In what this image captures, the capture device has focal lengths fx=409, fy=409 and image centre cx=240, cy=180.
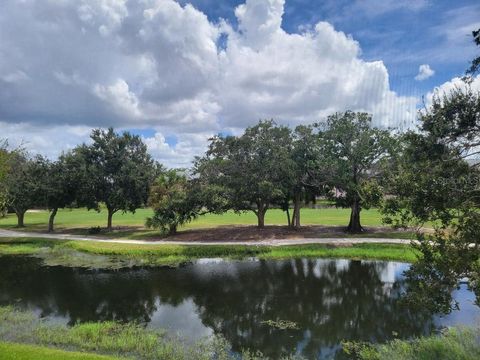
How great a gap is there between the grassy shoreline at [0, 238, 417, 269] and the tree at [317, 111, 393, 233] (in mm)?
8768

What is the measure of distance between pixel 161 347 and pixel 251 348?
3471 millimetres

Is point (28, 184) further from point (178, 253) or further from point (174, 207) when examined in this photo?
point (178, 253)

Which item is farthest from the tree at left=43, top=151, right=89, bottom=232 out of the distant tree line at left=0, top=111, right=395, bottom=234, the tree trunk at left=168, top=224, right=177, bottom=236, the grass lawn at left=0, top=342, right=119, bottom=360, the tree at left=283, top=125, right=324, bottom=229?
the grass lawn at left=0, top=342, right=119, bottom=360

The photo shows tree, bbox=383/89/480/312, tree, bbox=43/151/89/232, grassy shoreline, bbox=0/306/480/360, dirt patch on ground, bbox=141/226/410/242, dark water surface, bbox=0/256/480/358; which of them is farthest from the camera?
tree, bbox=43/151/89/232

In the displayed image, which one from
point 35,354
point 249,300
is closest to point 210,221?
point 249,300

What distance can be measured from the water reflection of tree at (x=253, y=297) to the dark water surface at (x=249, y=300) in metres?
0.05

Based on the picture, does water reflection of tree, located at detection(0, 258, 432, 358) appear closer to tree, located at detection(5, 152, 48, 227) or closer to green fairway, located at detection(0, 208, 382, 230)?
tree, located at detection(5, 152, 48, 227)

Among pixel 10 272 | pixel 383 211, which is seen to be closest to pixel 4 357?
pixel 383 211

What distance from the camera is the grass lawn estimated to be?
1320cm

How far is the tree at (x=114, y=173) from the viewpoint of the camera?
47.2 metres

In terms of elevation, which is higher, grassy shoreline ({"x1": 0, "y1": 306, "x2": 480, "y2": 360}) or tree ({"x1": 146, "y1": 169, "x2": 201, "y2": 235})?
tree ({"x1": 146, "y1": 169, "x2": 201, "y2": 235})

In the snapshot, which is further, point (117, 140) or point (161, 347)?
point (117, 140)

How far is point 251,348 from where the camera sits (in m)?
16.0

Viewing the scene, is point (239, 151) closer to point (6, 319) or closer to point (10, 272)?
point (10, 272)
